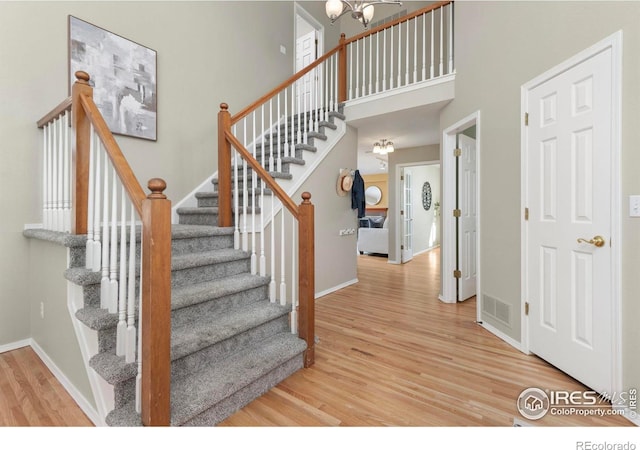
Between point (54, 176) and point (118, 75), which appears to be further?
point (118, 75)

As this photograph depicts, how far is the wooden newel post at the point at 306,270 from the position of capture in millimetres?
2154

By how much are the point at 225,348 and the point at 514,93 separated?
2925 millimetres

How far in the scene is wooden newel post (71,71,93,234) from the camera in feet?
5.70

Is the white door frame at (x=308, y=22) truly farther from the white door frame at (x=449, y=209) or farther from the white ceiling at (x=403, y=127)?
the white door frame at (x=449, y=209)

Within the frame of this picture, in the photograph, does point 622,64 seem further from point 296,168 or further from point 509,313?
point 296,168

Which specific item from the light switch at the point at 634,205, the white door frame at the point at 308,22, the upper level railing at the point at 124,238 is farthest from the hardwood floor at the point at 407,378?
the white door frame at the point at 308,22

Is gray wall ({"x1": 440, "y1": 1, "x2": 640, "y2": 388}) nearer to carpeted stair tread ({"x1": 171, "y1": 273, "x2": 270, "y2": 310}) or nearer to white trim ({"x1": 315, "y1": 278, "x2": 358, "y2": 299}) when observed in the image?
white trim ({"x1": 315, "y1": 278, "x2": 358, "y2": 299})

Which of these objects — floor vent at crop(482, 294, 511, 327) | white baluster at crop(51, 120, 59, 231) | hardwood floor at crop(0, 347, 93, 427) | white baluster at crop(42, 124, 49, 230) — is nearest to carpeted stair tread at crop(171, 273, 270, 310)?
hardwood floor at crop(0, 347, 93, 427)

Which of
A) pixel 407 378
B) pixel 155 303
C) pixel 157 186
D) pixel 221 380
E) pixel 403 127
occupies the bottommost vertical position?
pixel 407 378

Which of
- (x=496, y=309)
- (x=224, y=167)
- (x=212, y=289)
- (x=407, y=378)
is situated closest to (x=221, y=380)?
(x=212, y=289)

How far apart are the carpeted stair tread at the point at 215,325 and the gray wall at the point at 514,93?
77.3 inches

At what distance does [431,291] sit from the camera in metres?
4.27

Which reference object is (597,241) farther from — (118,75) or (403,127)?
(118,75)

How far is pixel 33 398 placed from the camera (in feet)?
5.77
